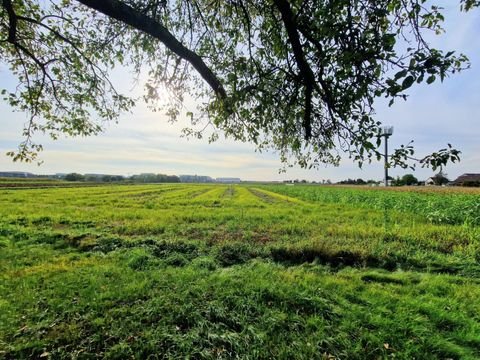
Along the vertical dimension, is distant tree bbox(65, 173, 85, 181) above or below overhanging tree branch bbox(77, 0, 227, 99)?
below

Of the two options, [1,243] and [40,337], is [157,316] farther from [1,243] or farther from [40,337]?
[1,243]

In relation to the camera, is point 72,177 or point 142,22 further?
point 72,177

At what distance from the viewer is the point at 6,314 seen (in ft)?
13.7

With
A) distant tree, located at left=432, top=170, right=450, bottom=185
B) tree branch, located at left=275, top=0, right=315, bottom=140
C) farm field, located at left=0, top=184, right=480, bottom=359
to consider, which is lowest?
farm field, located at left=0, top=184, right=480, bottom=359

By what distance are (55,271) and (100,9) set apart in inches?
228

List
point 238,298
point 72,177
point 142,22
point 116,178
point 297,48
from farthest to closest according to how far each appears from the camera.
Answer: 1. point 116,178
2. point 72,177
3. point 238,298
4. point 142,22
5. point 297,48

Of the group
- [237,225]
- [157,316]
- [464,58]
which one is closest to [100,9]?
[464,58]

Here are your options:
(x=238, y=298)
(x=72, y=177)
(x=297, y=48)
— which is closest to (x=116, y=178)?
(x=72, y=177)

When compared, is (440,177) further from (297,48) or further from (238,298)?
(238,298)

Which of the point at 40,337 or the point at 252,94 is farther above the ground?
the point at 252,94

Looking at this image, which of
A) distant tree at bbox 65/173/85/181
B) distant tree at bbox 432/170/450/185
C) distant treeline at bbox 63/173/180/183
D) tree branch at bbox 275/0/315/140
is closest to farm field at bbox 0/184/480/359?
distant tree at bbox 432/170/450/185

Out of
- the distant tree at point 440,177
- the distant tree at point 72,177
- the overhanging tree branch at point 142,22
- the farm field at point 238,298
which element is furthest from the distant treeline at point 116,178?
the distant tree at point 440,177

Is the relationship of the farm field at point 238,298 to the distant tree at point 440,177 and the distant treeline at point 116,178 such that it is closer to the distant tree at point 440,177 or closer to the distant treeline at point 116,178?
the distant tree at point 440,177

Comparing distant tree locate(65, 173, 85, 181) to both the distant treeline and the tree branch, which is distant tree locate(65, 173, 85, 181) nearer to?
the distant treeline
